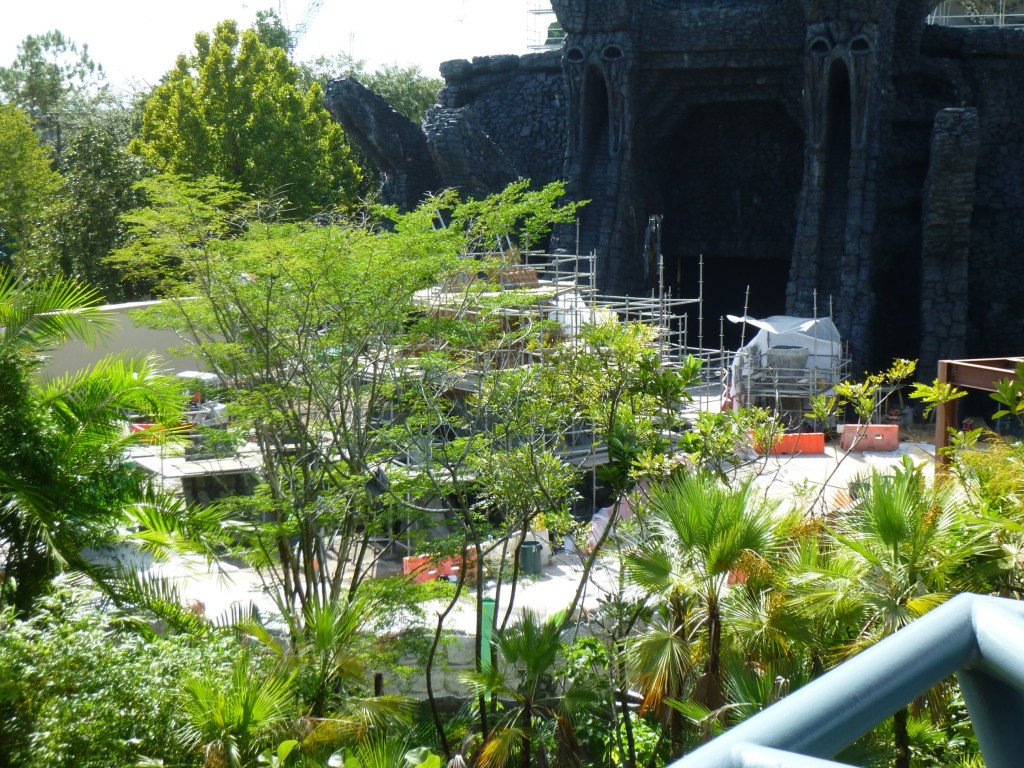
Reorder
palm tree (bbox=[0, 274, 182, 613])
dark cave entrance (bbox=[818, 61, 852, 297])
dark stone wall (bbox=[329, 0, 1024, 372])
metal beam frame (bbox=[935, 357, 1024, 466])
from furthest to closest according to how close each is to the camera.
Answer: dark cave entrance (bbox=[818, 61, 852, 297]) → dark stone wall (bbox=[329, 0, 1024, 372]) → metal beam frame (bbox=[935, 357, 1024, 466]) → palm tree (bbox=[0, 274, 182, 613])

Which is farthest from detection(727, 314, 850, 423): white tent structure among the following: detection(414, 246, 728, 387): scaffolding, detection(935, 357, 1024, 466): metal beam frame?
detection(935, 357, 1024, 466): metal beam frame

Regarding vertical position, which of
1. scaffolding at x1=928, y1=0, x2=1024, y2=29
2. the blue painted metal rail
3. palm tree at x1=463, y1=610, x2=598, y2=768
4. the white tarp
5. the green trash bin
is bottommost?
the green trash bin

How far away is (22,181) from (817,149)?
17098mm

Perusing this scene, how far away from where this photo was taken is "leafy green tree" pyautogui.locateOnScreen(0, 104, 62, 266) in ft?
78.3

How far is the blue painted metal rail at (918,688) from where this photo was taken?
83 cm

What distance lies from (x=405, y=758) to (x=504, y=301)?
608cm

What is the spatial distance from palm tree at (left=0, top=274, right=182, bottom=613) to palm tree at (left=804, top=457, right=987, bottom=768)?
14.4ft

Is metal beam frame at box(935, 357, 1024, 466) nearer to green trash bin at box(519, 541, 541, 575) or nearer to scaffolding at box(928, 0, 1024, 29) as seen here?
green trash bin at box(519, 541, 541, 575)

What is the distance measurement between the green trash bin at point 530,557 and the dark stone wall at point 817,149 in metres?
11.0

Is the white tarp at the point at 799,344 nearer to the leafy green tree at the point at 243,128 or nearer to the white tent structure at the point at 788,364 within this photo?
the white tent structure at the point at 788,364

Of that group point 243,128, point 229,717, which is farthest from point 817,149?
point 229,717

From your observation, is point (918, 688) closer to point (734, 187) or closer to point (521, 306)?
point (521, 306)

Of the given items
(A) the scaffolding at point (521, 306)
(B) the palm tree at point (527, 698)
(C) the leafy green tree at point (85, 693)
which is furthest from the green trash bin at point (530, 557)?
(C) the leafy green tree at point (85, 693)

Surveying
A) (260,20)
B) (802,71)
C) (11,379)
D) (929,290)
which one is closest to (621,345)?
(11,379)
